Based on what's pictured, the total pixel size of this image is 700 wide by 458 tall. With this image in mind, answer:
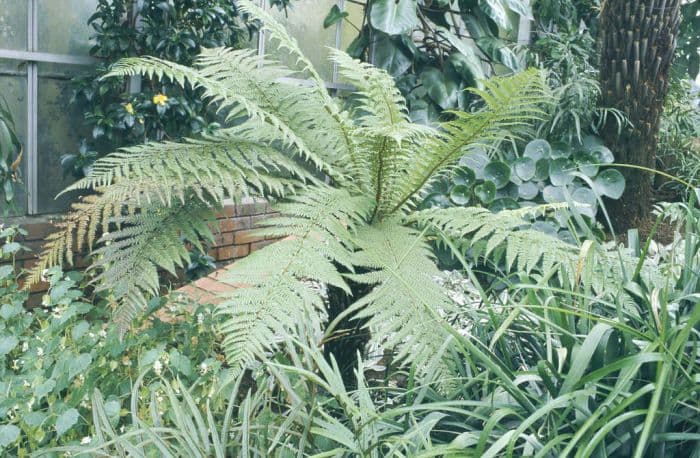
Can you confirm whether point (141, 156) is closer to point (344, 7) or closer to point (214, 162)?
point (214, 162)

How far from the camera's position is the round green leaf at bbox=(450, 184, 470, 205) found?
11.8 feet

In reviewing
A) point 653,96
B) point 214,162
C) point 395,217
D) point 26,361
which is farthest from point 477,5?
point 26,361

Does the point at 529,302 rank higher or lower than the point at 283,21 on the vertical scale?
lower

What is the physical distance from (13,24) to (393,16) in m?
2.15

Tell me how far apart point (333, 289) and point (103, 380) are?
689 millimetres

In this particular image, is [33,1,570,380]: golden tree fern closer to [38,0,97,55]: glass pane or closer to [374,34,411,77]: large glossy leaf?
[38,0,97,55]: glass pane

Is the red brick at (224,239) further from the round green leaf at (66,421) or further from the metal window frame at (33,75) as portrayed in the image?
the round green leaf at (66,421)

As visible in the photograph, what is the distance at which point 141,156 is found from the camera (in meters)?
1.67

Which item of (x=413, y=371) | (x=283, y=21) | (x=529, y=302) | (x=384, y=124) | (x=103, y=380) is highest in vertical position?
(x=283, y=21)

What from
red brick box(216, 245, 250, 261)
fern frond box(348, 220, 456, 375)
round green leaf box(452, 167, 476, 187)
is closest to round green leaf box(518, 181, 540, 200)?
round green leaf box(452, 167, 476, 187)

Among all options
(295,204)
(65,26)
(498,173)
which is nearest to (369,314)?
(295,204)

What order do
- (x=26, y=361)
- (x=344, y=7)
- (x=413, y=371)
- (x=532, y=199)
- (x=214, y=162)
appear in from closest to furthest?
1. (x=413, y=371)
2. (x=214, y=162)
3. (x=26, y=361)
4. (x=532, y=199)
5. (x=344, y=7)

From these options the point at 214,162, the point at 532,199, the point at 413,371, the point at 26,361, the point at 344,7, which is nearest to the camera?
the point at 413,371

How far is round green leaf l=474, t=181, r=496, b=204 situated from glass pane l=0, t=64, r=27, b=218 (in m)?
2.15
